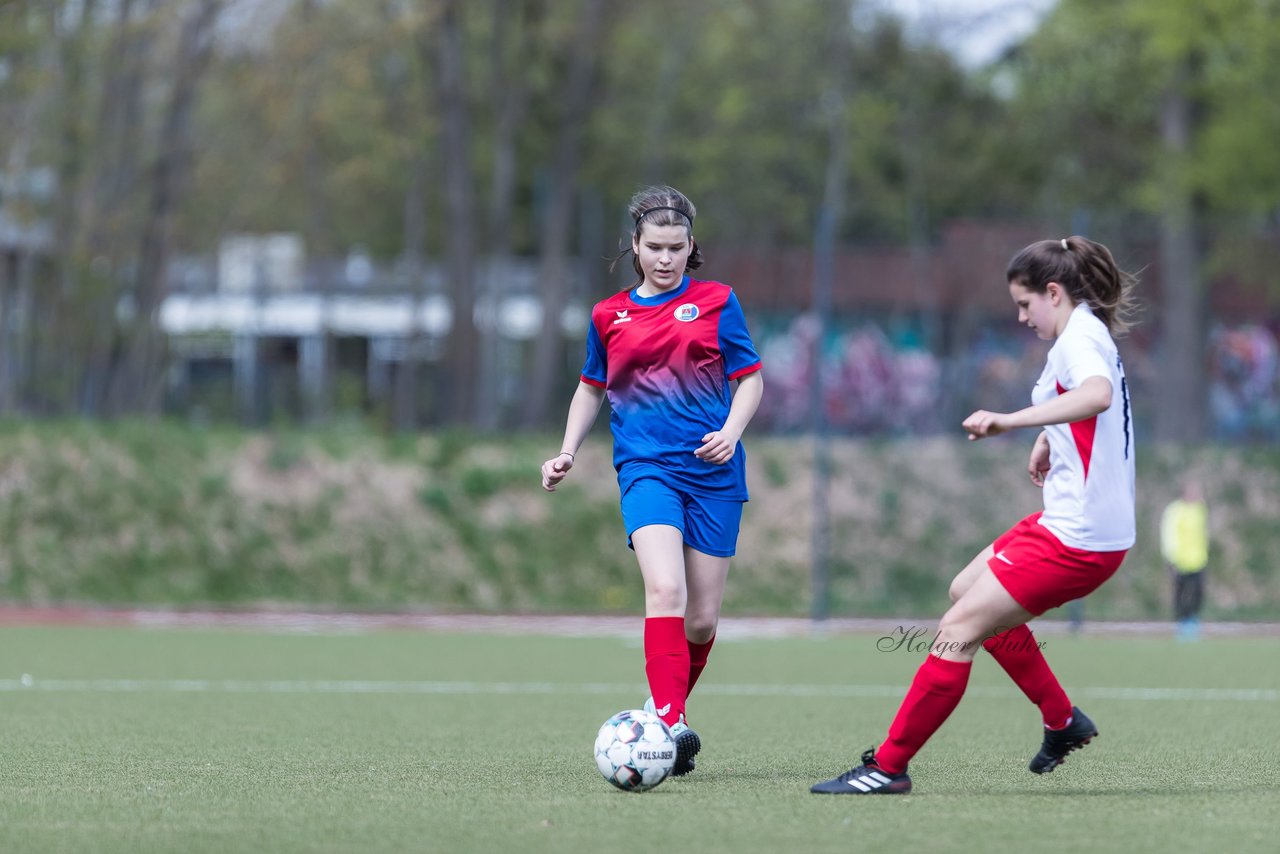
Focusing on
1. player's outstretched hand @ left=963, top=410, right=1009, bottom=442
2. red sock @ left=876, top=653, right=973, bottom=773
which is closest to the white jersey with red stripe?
player's outstretched hand @ left=963, top=410, right=1009, bottom=442

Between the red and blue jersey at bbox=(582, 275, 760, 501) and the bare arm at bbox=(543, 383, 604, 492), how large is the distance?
0.54ft

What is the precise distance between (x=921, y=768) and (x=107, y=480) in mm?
15199

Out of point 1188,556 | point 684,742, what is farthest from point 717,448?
point 1188,556

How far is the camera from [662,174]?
41.5 meters

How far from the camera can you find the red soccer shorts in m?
5.85

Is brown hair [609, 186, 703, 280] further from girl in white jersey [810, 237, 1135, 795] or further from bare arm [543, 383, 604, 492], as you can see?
girl in white jersey [810, 237, 1135, 795]

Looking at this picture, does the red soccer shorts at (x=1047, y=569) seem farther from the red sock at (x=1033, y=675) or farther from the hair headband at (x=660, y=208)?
the hair headband at (x=660, y=208)

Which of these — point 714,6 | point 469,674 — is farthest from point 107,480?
point 714,6

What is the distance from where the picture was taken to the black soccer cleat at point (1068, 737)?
641cm

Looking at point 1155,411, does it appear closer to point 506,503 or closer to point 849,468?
point 849,468

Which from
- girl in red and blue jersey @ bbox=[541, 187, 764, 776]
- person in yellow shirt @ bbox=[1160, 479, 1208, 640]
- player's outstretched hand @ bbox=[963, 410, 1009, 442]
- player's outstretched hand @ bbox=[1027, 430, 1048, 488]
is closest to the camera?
player's outstretched hand @ bbox=[963, 410, 1009, 442]

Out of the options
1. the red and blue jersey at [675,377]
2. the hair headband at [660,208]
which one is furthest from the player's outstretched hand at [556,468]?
the hair headband at [660,208]

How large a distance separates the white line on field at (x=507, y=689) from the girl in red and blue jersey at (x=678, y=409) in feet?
13.8

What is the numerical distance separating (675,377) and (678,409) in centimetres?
11
